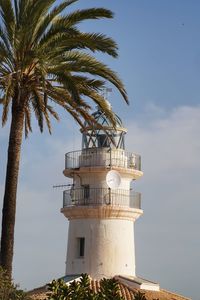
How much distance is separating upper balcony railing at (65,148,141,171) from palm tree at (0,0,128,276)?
391 inches

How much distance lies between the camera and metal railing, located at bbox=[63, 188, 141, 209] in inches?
1152

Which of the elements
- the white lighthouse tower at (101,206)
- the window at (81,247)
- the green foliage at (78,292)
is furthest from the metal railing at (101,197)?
the green foliage at (78,292)

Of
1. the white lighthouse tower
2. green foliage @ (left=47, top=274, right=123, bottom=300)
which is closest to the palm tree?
green foliage @ (left=47, top=274, right=123, bottom=300)

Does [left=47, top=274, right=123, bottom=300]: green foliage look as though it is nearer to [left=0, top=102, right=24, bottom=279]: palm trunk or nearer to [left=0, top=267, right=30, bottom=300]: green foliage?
[left=0, top=267, right=30, bottom=300]: green foliage

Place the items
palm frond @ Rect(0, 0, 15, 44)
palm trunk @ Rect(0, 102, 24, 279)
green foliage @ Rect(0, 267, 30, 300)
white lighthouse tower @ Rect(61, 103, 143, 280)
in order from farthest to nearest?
white lighthouse tower @ Rect(61, 103, 143, 280) → palm frond @ Rect(0, 0, 15, 44) → palm trunk @ Rect(0, 102, 24, 279) → green foliage @ Rect(0, 267, 30, 300)

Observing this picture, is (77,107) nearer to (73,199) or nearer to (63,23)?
(63,23)

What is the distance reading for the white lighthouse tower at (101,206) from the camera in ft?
94.9

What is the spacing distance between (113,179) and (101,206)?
3.84ft

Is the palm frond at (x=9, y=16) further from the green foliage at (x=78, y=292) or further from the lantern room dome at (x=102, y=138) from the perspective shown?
the lantern room dome at (x=102, y=138)

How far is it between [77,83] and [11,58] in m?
1.92

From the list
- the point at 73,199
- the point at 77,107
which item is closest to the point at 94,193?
the point at 73,199

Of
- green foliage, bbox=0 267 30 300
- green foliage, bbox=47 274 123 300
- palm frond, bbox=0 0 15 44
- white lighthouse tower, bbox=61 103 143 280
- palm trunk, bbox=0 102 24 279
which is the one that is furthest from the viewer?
white lighthouse tower, bbox=61 103 143 280

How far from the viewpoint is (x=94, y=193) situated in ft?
96.3

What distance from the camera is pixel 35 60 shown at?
18.6 m
